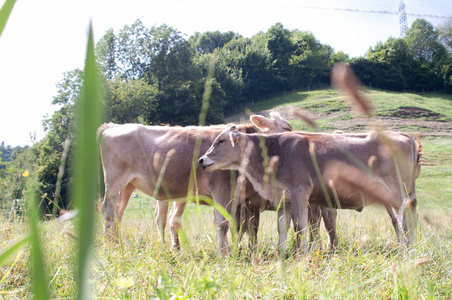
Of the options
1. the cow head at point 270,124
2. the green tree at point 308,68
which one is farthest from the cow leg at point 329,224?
the green tree at point 308,68

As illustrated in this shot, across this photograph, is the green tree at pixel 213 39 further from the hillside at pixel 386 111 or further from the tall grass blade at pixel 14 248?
the tall grass blade at pixel 14 248

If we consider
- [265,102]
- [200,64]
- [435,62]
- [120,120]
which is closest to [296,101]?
[265,102]

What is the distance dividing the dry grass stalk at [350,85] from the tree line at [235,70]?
21.9 meters

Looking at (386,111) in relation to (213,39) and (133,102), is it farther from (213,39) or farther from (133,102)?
(213,39)

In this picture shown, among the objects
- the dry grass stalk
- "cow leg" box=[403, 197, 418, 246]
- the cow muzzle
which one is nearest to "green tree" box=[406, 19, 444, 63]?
"cow leg" box=[403, 197, 418, 246]

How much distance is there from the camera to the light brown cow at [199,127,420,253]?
5.83 meters

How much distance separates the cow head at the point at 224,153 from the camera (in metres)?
5.83

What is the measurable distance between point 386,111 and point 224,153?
35.2 meters

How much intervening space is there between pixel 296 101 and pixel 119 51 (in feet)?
70.6

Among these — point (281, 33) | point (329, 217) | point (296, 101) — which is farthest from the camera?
point (281, 33)

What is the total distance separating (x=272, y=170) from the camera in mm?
5688

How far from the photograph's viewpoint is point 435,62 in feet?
169

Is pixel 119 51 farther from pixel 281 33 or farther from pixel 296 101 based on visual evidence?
pixel 281 33

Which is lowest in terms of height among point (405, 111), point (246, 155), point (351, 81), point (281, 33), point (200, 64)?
point (405, 111)
